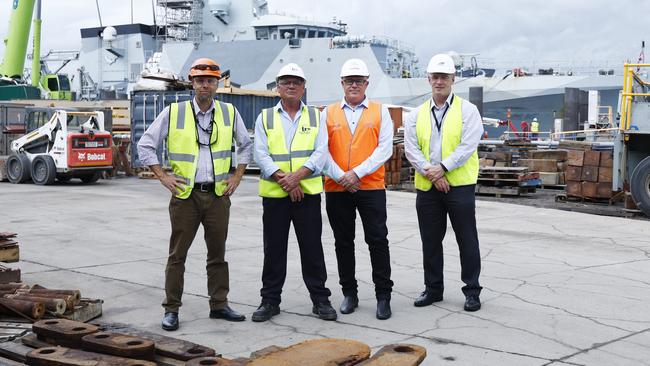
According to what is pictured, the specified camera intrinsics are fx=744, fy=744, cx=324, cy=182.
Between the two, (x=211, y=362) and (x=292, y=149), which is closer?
(x=211, y=362)

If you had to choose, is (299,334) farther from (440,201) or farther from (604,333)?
(604,333)

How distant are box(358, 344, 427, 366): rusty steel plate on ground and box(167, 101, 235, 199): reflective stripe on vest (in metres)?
2.48

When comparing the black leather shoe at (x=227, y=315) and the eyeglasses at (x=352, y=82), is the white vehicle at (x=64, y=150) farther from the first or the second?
the eyeglasses at (x=352, y=82)

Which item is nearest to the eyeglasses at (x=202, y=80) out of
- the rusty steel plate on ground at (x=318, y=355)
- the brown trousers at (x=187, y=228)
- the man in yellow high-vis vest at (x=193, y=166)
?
the man in yellow high-vis vest at (x=193, y=166)

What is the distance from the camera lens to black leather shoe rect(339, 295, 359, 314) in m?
5.84

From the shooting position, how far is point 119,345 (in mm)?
3957

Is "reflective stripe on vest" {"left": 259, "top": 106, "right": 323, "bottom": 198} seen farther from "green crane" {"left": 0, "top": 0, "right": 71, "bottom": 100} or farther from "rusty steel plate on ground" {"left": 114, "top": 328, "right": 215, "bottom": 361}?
"green crane" {"left": 0, "top": 0, "right": 71, "bottom": 100}

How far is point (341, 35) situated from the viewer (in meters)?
44.1

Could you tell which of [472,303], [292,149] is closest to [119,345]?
[292,149]

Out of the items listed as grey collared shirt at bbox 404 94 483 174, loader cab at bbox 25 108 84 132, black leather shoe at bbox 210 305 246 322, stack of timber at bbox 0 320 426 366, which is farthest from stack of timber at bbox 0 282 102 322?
loader cab at bbox 25 108 84 132

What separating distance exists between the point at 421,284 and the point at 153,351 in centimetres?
351

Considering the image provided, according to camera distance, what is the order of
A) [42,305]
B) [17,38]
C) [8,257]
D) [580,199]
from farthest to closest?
[17,38]
[580,199]
[8,257]
[42,305]

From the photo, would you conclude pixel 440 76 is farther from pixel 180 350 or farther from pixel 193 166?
pixel 180 350

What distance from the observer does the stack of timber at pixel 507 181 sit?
1617 centimetres
